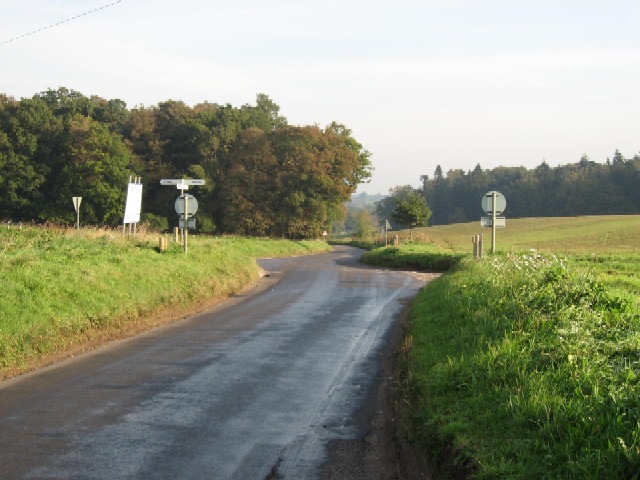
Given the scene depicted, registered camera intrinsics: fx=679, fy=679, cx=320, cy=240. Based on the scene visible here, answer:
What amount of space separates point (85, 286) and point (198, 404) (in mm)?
7139

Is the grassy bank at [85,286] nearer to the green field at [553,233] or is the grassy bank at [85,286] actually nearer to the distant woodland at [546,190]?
the green field at [553,233]

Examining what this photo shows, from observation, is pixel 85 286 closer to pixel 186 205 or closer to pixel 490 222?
pixel 186 205

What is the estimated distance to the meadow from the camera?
15.9ft

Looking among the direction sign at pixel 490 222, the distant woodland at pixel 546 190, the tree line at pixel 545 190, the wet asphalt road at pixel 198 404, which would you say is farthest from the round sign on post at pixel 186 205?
the distant woodland at pixel 546 190

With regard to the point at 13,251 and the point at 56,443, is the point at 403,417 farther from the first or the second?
the point at 13,251

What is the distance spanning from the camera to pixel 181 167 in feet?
246

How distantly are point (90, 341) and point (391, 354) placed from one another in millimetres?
5728

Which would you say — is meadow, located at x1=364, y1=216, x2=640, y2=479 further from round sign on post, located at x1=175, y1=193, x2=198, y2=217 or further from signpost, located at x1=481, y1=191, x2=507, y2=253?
round sign on post, located at x1=175, y1=193, x2=198, y2=217

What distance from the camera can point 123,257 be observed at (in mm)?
18859

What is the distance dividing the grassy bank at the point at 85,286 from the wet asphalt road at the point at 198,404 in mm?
735

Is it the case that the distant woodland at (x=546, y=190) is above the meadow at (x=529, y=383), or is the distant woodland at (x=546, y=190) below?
above

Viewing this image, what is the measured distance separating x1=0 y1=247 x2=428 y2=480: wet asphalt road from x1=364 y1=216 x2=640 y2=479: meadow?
108cm

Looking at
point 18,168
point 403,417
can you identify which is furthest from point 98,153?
point 403,417

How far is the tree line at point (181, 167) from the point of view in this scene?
65562mm
